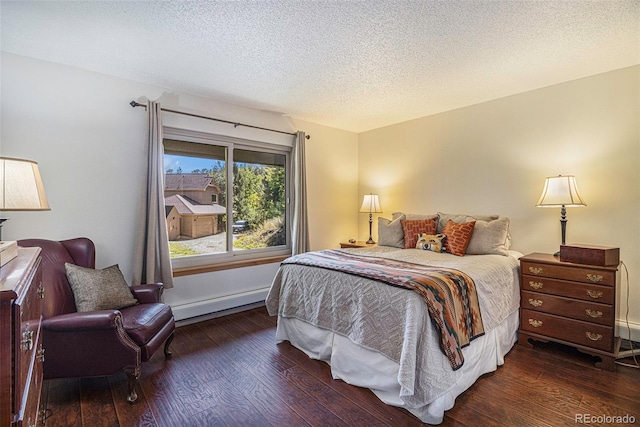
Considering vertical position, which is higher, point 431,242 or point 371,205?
point 371,205

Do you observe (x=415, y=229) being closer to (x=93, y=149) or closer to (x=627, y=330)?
(x=627, y=330)

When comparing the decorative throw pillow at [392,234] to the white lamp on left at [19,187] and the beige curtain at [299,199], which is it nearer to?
the beige curtain at [299,199]

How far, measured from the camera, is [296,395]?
1.99m

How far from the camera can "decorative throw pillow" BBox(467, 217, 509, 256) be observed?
A: 2939 mm

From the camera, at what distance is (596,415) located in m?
1.77

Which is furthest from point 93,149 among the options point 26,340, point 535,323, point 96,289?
point 535,323

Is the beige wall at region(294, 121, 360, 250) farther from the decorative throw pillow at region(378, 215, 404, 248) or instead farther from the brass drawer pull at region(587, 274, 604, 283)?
the brass drawer pull at region(587, 274, 604, 283)

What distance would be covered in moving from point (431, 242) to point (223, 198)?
2.44 metres

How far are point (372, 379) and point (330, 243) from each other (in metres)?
2.75

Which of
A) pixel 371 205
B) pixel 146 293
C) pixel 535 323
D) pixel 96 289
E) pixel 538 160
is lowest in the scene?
pixel 535 323

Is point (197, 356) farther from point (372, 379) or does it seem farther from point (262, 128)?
point (262, 128)

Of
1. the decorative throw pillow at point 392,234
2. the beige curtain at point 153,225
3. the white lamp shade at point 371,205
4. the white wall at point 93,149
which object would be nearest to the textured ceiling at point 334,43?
the white wall at point 93,149

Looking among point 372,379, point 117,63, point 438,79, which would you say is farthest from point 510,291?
point 117,63

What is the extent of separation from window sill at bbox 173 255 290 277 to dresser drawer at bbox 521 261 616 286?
2.76 metres
